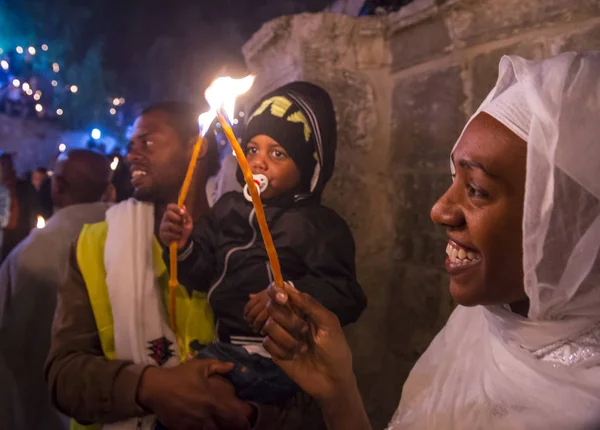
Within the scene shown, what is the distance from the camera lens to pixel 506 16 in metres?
1.40

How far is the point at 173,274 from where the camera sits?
130 cm

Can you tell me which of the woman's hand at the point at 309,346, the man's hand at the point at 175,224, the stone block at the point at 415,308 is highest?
the man's hand at the point at 175,224

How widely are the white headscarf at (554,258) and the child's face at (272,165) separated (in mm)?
663

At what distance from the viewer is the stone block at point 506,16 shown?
1.25m

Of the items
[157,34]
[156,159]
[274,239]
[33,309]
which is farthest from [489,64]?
[157,34]

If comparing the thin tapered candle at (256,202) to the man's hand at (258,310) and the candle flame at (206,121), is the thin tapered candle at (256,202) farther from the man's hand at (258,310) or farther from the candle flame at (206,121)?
the candle flame at (206,121)

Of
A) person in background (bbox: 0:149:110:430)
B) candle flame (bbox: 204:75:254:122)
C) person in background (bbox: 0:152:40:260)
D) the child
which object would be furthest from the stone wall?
person in background (bbox: 0:152:40:260)

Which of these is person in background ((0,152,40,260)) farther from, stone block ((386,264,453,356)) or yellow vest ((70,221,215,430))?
stone block ((386,264,453,356))

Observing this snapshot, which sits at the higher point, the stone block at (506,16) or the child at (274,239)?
the stone block at (506,16)

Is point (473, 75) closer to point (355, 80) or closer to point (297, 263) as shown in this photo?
point (355, 80)

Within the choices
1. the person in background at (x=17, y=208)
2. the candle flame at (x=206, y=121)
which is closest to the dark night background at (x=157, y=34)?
the candle flame at (x=206, y=121)

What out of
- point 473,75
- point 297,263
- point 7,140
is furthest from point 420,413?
point 7,140

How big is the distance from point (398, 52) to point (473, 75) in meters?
0.42

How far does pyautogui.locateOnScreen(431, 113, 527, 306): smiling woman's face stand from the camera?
0.85 meters
